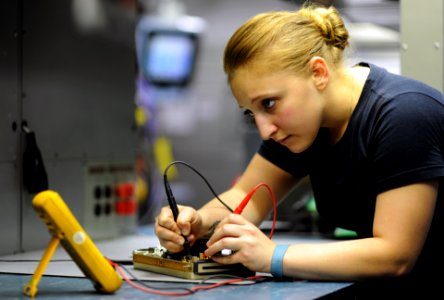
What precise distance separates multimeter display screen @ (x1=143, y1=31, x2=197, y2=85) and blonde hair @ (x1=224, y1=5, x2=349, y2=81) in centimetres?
340

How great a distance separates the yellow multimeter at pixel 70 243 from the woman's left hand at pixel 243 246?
22 cm

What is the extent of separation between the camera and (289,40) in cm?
126

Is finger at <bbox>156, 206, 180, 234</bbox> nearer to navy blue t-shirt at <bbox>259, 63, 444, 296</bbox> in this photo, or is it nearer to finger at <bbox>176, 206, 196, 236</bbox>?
finger at <bbox>176, 206, 196, 236</bbox>

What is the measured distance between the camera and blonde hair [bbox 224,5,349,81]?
4.05 feet

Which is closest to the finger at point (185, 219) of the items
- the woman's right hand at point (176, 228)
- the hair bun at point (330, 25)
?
the woman's right hand at point (176, 228)

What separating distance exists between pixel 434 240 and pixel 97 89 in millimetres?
1102

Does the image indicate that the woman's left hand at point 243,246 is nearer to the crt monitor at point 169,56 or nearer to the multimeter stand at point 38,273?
the multimeter stand at point 38,273

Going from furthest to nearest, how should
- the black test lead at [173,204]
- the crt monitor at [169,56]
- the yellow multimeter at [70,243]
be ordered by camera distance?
the crt monitor at [169,56] → the black test lead at [173,204] → the yellow multimeter at [70,243]

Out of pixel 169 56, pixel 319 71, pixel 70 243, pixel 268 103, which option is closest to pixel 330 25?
pixel 319 71

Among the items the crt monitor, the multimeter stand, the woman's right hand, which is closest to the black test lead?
the woman's right hand

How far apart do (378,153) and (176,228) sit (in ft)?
1.41

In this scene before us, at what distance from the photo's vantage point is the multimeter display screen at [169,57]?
4.68 m

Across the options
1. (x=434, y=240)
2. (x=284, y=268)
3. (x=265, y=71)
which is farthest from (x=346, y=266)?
(x=265, y=71)

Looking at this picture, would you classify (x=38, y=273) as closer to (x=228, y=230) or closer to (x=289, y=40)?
(x=228, y=230)
